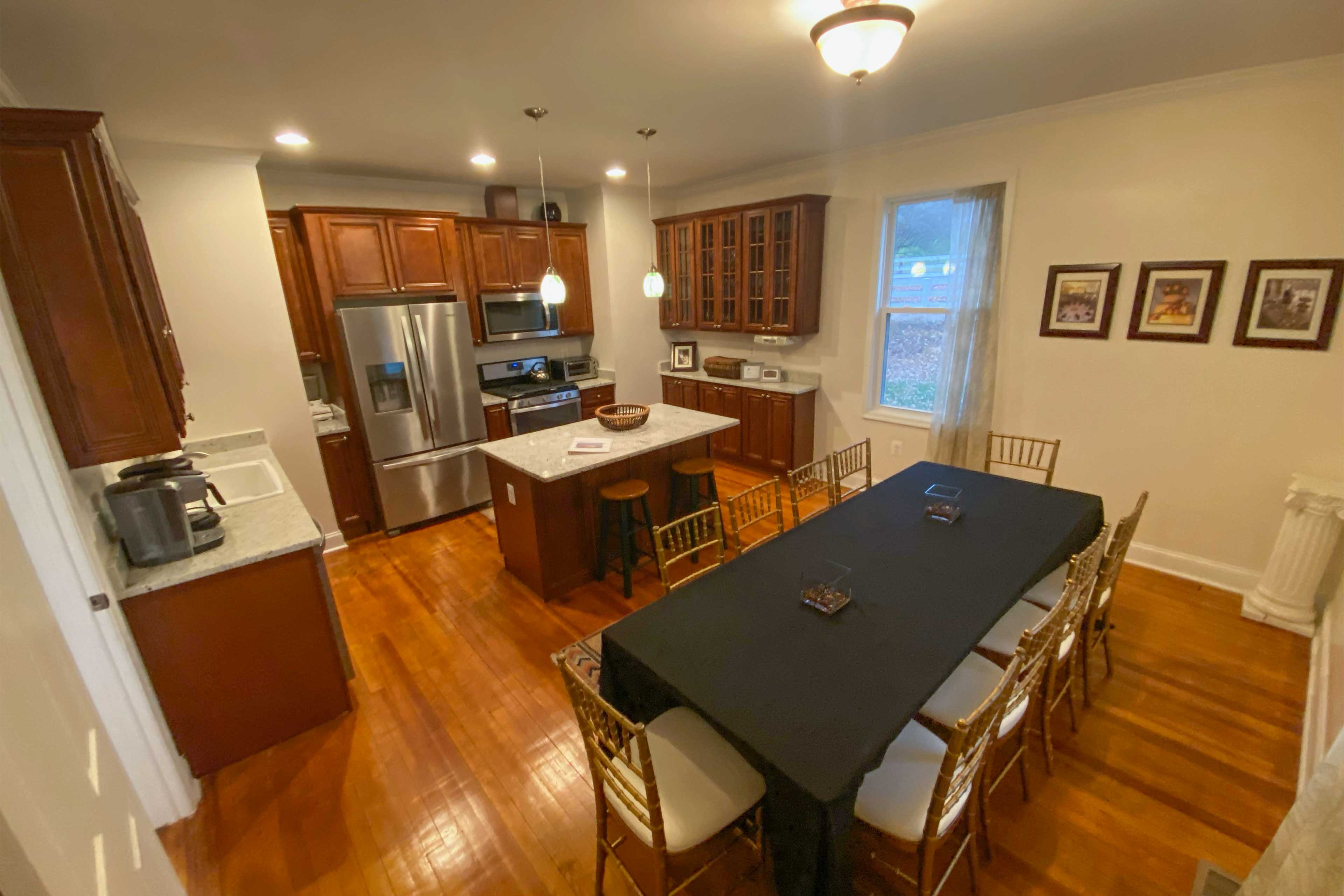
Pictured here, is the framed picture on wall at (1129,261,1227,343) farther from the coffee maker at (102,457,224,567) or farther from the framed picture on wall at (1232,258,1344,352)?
the coffee maker at (102,457,224,567)

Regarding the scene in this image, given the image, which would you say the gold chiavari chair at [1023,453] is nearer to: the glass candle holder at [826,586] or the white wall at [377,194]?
the glass candle holder at [826,586]

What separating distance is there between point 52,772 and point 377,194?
4.58 m

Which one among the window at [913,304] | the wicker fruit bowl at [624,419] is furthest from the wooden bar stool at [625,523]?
the window at [913,304]

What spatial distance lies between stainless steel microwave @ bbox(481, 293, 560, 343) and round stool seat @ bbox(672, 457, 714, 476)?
203 cm

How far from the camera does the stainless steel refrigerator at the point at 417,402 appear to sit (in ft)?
12.3

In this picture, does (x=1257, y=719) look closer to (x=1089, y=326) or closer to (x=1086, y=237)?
(x=1089, y=326)

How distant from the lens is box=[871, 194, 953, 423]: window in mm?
3895

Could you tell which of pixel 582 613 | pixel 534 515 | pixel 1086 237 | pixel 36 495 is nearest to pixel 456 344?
pixel 534 515

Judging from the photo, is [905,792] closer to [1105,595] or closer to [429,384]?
[1105,595]

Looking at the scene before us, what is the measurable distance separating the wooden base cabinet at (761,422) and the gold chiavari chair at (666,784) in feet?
9.82

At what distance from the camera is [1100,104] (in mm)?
2928

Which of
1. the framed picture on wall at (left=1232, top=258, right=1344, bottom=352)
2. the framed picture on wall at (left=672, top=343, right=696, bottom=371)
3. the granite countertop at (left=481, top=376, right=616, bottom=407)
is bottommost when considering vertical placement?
the granite countertop at (left=481, top=376, right=616, bottom=407)

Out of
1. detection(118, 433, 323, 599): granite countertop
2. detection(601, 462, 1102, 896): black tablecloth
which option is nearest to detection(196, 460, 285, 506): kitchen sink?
detection(118, 433, 323, 599): granite countertop

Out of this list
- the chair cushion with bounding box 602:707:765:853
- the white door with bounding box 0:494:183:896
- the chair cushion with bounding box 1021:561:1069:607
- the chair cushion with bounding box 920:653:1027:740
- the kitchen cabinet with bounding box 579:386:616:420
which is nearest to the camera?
the white door with bounding box 0:494:183:896
